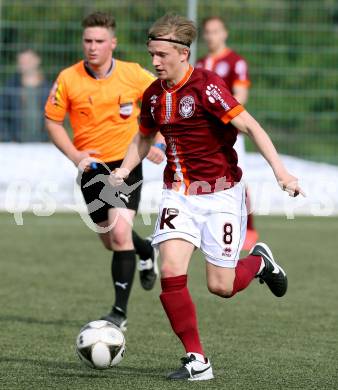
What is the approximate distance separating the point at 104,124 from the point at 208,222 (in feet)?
6.89

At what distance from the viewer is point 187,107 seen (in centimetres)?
600

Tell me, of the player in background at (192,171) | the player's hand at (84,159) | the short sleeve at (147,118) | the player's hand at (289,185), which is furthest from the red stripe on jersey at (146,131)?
the player's hand at (84,159)

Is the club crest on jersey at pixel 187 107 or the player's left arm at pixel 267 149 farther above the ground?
the club crest on jersey at pixel 187 107

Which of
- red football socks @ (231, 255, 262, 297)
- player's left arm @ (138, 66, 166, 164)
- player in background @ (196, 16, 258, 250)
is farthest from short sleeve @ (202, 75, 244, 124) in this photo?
player in background @ (196, 16, 258, 250)

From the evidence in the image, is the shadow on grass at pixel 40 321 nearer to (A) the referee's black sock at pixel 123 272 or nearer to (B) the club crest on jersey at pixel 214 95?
(A) the referee's black sock at pixel 123 272

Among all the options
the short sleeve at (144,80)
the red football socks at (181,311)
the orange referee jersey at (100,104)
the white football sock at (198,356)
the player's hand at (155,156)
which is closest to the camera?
the white football sock at (198,356)

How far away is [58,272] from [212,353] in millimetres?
3834

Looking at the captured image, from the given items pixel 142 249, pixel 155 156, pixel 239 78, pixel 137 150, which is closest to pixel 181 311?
pixel 137 150

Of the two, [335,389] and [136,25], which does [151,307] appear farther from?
[136,25]

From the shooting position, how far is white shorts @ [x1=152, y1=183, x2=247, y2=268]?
5.93 metres

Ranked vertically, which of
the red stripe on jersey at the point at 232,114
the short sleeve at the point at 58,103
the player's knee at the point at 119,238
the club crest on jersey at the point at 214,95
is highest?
the club crest on jersey at the point at 214,95

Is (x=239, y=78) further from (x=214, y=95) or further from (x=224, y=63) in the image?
(x=214, y=95)

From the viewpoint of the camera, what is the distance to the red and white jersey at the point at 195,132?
19.7ft

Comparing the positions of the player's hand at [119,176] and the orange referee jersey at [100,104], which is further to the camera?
the orange referee jersey at [100,104]
